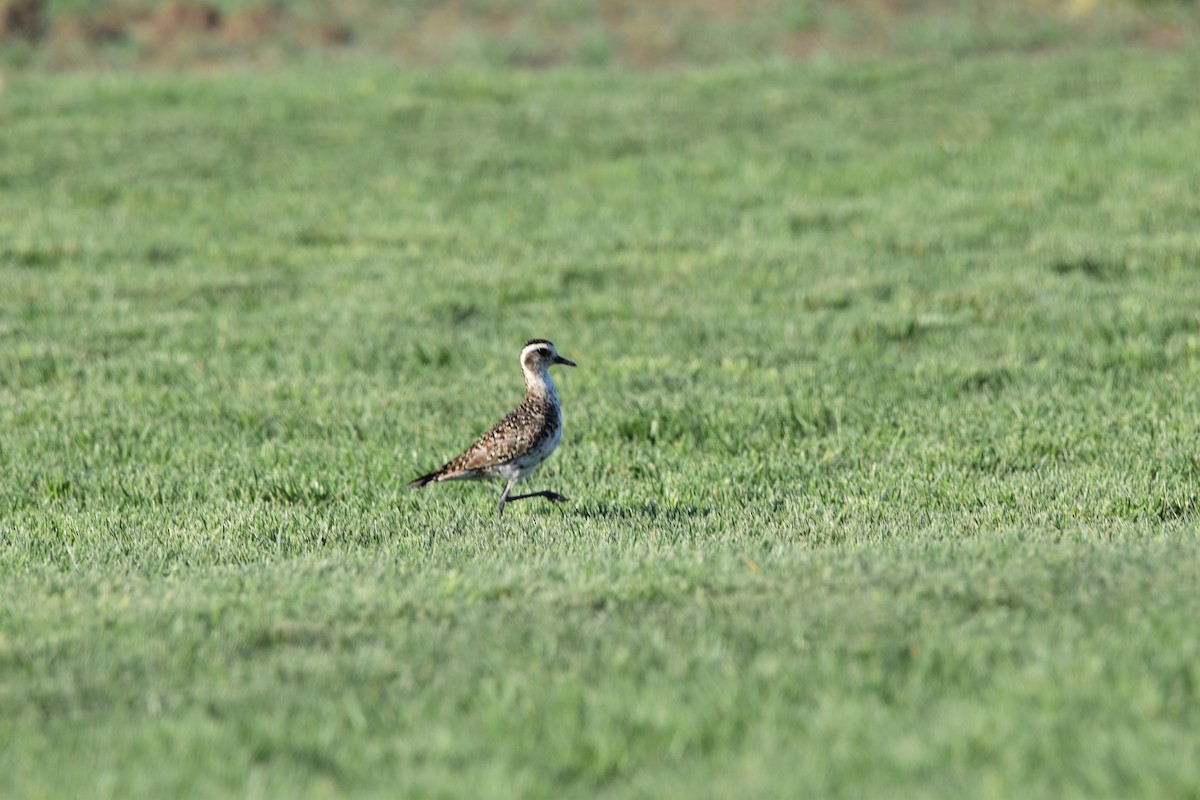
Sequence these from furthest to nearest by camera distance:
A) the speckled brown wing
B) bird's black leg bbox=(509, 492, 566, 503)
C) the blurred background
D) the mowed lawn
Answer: the blurred background → bird's black leg bbox=(509, 492, 566, 503) → the speckled brown wing → the mowed lawn

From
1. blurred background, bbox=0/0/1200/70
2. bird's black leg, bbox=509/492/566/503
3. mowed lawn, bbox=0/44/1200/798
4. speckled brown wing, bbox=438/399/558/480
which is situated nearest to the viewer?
mowed lawn, bbox=0/44/1200/798

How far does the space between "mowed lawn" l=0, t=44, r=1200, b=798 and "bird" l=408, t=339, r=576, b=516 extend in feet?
1.08

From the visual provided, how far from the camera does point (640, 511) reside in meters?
9.39

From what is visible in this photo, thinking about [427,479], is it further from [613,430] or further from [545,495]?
[613,430]

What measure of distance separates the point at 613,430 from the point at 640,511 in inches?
80.2

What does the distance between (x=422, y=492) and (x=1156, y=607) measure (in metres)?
5.26

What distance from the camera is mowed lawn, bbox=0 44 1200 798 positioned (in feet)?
17.0

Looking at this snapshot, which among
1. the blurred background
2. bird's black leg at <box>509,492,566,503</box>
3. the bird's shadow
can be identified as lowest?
the bird's shadow

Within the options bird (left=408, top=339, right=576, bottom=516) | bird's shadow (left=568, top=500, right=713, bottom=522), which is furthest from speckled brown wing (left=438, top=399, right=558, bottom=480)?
bird's shadow (left=568, top=500, right=713, bottom=522)

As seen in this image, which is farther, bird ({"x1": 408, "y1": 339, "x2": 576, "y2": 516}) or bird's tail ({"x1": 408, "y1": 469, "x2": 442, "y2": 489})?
bird's tail ({"x1": 408, "y1": 469, "x2": 442, "y2": 489})

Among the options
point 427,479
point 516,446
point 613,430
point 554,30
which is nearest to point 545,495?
point 516,446

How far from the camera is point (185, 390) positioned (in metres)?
12.6

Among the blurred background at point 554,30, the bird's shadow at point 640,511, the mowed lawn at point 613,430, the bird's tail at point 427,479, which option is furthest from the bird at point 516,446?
the blurred background at point 554,30

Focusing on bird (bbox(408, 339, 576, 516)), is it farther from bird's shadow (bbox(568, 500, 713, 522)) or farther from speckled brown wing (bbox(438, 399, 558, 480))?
bird's shadow (bbox(568, 500, 713, 522))
